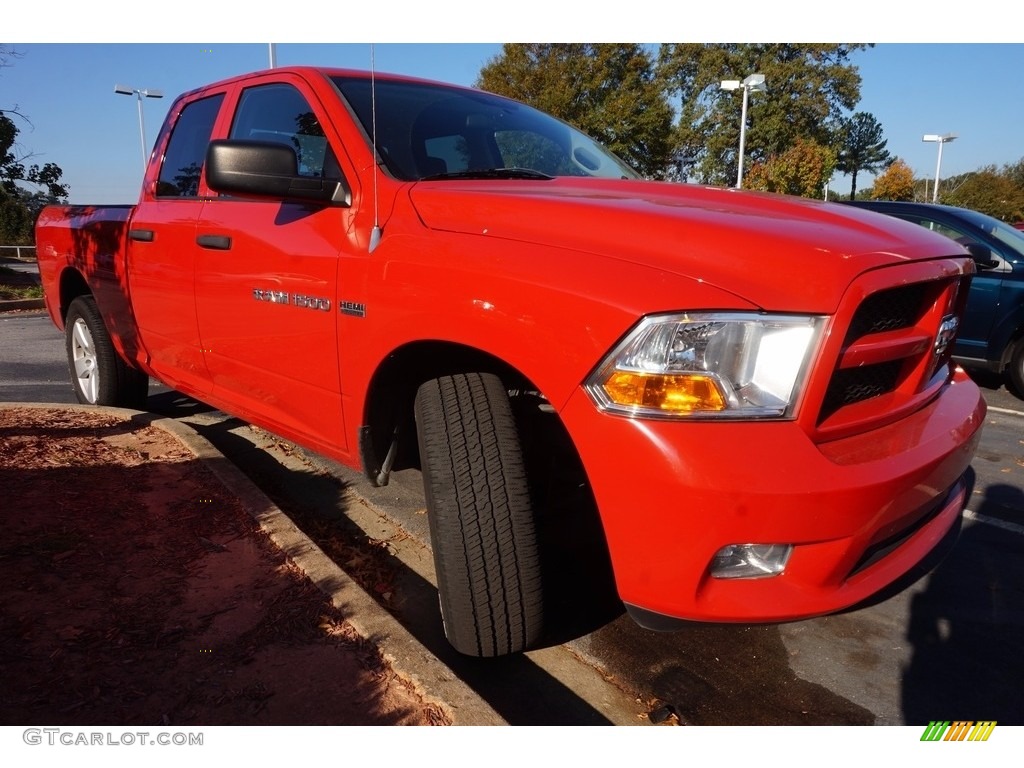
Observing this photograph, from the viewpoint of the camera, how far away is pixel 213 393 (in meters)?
3.29

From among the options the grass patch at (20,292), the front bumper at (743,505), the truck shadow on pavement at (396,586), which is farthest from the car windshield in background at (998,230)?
the grass patch at (20,292)

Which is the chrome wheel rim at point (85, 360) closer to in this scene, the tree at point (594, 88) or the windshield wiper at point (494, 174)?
the windshield wiper at point (494, 174)

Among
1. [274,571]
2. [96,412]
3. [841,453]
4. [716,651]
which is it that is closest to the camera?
[841,453]

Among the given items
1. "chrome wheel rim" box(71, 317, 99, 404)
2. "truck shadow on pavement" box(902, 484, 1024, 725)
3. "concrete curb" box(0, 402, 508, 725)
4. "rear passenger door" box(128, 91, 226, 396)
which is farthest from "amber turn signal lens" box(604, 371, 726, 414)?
"chrome wheel rim" box(71, 317, 99, 404)

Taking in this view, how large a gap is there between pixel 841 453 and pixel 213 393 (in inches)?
109

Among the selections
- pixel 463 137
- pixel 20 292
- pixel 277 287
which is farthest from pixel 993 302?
pixel 20 292

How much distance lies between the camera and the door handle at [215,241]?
9.52 feet

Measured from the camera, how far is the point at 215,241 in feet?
9.73

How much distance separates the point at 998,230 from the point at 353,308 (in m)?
6.54

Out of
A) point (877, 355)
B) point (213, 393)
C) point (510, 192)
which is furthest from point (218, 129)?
point (877, 355)

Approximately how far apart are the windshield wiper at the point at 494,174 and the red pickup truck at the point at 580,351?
0.02 metres

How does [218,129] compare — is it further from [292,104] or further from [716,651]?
[716,651]

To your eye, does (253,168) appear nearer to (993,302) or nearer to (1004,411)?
(1004,411)

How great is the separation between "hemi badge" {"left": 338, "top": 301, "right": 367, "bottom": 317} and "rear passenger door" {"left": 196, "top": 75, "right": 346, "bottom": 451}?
0.17 ft
